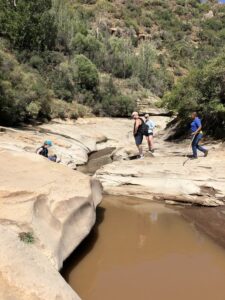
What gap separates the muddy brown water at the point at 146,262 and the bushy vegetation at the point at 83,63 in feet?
28.6

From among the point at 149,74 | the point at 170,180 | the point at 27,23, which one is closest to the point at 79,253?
the point at 170,180

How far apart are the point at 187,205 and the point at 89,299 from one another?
17.5 ft

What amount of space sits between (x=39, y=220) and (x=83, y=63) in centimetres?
3140

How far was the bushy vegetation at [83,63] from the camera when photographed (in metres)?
22.1

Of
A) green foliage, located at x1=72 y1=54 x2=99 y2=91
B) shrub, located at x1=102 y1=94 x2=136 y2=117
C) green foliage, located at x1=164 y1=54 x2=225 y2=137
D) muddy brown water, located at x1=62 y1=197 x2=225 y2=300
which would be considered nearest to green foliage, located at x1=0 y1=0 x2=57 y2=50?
green foliage, located at x1=72 y1=54 x2=99 y2=91

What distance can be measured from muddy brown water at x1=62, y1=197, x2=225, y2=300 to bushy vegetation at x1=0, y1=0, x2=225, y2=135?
→ 8728 millimetres

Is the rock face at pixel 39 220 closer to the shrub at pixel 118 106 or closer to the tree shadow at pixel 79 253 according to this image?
the tree shadow at pixel 79 253

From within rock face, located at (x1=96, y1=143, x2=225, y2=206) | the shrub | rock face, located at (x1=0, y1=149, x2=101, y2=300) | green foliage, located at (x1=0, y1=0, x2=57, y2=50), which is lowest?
the shrub

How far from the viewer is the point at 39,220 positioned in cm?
640

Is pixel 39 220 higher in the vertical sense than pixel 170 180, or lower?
higher

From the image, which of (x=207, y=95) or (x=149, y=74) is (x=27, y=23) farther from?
(x=207, y=95)

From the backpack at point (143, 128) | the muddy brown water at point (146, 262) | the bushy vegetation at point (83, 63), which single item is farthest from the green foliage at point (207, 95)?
the muddy brown water at point (146, 262)

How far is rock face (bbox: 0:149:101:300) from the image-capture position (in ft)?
15.9

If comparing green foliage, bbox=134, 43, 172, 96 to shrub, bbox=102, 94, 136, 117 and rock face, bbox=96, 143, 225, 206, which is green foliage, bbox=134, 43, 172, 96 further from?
rock face, bbox=96, 143, 225, 206
